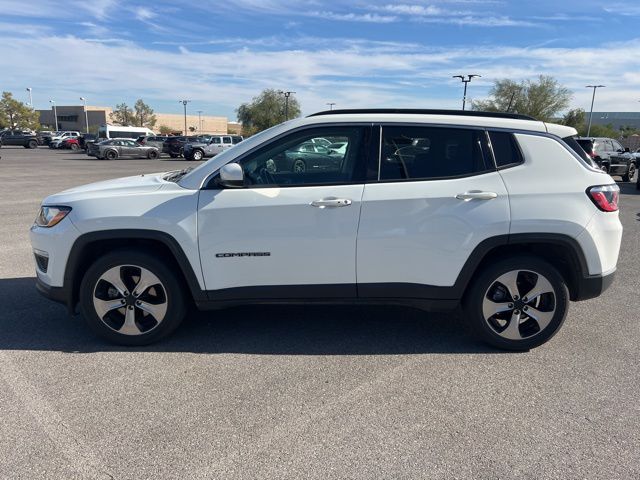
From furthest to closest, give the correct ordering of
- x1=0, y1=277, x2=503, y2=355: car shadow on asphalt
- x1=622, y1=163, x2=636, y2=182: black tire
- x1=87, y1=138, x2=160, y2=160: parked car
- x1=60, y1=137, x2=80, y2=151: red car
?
1. x1=60, y1=137, x2=80, y2=151: red car
2. x1=87, y1=138, x2=160, y2=160: parked car
3. x1=622, y1=163, x2=636, y2=182: black tire
4. x1=0, y1=277, x2=503, y2=355: car shadow on asphalt

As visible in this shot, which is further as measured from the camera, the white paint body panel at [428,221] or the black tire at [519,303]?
the black tire at [519,303]

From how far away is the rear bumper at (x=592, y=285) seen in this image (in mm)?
3668

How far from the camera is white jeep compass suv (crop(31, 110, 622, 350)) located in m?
3.53

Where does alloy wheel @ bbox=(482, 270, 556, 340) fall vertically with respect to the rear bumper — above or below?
below

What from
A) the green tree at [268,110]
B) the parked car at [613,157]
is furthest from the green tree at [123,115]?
the parked car at [613,157]

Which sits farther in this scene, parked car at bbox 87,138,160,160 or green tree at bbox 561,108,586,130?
green tree at bbox 561,108,586,130

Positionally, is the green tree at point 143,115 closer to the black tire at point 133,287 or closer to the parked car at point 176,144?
the parked car at point 176,144

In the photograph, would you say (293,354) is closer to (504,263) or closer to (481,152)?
(504,263)

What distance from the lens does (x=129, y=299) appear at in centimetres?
A: 375

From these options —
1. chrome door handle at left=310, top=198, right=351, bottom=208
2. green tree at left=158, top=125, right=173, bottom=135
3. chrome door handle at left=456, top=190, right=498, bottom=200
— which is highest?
green tree at left=158, top=125, right=173, bottom=135

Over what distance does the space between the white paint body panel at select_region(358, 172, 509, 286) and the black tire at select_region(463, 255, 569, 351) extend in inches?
10.4

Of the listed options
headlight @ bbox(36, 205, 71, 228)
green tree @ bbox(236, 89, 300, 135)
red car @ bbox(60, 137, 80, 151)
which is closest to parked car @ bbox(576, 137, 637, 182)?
headlight @ bbox(36, 205, 71, 228)

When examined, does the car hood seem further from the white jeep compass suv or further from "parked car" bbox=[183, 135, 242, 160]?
"parked car" bbox=[183, 135, 242, 160]

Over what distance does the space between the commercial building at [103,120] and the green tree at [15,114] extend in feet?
36.9
